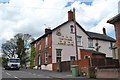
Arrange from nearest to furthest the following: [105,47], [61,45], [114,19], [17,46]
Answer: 1. [114,19]
2. [61,45]
3. [105,47]
4. [17,46]

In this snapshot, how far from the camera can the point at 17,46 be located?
7369 cm

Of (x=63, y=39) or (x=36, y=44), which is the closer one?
(x=63, y=39)

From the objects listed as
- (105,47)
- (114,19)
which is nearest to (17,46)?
(105,47)

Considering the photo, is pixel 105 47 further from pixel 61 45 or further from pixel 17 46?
pixel 17 46

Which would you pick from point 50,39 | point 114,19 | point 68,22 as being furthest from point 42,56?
point 114,19

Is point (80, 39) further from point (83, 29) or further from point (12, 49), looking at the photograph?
point (12, 49)

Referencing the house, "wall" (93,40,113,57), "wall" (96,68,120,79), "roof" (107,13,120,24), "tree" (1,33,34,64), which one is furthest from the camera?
"tree" (1,33,34,64)

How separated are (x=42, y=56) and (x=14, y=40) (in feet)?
113

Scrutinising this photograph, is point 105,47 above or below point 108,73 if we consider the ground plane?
above

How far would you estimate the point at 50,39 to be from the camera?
133 feet

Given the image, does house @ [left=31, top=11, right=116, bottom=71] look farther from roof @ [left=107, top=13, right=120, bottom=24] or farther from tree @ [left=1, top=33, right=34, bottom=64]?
tree @ [left=1, top=33, right=34, bottom=64]

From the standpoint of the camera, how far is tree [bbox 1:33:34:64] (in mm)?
73438

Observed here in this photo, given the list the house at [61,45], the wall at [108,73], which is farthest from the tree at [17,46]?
the wall at [108,73]

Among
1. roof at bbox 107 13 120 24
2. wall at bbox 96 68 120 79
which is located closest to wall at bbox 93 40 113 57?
roof at bbox 107 13 120 24
